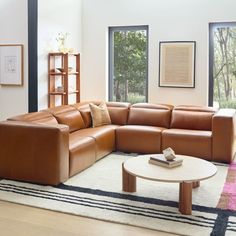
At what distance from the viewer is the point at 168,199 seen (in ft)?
12.4

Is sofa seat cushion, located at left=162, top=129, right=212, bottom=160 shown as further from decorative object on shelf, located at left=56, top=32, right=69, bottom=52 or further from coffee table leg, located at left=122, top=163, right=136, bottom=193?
decorative object on shelf, located at left=56, top=32, right=69, bottom=52

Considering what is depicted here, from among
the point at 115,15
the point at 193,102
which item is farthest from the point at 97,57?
the point at 193,102

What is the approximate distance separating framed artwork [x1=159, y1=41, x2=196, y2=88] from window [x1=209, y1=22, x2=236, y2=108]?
0.34 metres

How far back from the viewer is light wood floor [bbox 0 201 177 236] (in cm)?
306

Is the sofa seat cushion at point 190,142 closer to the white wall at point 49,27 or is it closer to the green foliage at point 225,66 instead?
the green foliage at point 225,66

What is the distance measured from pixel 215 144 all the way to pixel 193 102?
4.82ft

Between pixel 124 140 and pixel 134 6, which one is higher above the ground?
pixel 134 6

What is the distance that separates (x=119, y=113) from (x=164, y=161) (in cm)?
255

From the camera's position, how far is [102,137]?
528 cm

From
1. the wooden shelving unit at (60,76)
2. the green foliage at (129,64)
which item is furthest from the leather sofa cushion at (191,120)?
the wooden shelving unit at (60,76)

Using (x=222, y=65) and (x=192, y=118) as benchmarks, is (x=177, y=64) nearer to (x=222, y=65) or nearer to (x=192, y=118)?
(x=222, y=65)

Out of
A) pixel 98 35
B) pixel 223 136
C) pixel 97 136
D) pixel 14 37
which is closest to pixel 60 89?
pixel 14 37

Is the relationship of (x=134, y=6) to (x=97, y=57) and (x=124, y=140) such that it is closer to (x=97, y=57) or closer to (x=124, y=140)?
(x=97, y=57)

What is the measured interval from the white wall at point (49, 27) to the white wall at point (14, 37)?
236 mm
